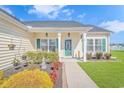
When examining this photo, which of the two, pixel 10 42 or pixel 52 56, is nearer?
pixel 10 42

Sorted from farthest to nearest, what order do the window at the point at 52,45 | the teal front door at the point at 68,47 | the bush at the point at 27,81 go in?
the teal front door at the point at 68,47, the window at the point at 52,45, the bush at the point at 27,81

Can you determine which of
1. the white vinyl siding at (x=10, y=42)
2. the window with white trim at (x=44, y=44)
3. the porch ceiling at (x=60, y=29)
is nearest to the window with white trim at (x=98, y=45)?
the porch ceiling at (x=60, y=29)

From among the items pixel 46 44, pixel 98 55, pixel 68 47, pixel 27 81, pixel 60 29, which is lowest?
pixel 27 81

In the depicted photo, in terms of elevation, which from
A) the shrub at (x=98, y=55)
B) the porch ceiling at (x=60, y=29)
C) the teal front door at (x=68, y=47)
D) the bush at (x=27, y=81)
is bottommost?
the bush at (x=27, y=81)

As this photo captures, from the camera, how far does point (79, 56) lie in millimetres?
25344

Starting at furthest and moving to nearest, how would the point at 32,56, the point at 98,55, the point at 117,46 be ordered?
the point at 117,46 → the point at 98,55 → the point at 32,56

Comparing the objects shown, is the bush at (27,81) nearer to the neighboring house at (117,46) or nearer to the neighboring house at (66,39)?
the neighboring house at (66,39)

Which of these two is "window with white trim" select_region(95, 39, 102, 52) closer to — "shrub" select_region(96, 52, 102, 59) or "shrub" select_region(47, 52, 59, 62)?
"shrub" select_region(96, 52, 102, 59)

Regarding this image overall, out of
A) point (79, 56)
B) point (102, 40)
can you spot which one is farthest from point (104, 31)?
point (79, 56)

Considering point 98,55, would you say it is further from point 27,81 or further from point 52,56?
point 27,81

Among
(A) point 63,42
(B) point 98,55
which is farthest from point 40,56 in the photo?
(B) point 98,55

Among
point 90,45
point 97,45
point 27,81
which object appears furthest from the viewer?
point 90,45

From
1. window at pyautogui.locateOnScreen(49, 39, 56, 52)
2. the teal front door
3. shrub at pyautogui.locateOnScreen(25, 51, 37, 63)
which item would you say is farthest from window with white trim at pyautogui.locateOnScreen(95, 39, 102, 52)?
shrub at pyautogui.locateOnScreen(25, 51, 37, 63)

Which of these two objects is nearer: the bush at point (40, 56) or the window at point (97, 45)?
the bush at point (40, 56)
